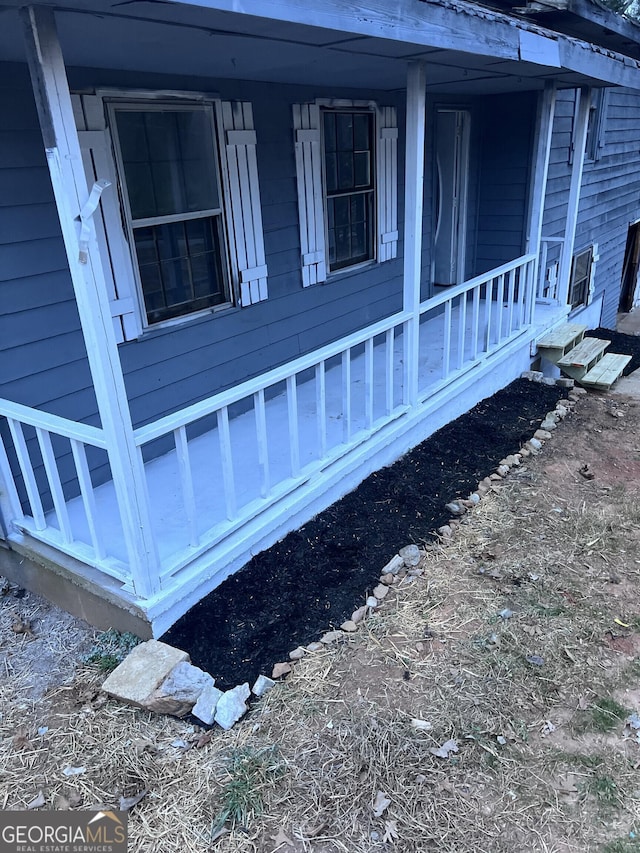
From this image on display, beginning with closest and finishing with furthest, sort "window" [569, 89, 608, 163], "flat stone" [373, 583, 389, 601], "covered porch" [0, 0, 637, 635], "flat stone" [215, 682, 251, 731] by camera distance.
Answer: "covered porch" [0, 0, 637, 635] → "flat stone" [215, 682, 251, 731] → "flat stone" [373, 583, 389, 601] → "window" [569, 89, 608, 163]

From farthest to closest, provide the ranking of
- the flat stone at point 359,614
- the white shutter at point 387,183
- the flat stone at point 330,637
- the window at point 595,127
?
the window at point 595,127
the white shutter at point 387,183
the flat stone at point 359,614
the flat stone at point 330,637

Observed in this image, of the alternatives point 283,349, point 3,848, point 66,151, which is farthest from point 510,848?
point 283,349

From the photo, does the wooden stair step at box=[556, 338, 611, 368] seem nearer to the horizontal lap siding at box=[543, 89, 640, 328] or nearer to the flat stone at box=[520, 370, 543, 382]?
the flat stone at box=[520, 370, 543, 382]

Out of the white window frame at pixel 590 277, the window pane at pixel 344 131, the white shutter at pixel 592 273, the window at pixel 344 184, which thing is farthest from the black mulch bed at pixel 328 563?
the white shutter at pixel 592 273

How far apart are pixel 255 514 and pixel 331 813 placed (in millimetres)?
1488

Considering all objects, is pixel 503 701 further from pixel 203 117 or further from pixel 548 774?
pixel 203 117

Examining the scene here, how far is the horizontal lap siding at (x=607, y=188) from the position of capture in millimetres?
8070

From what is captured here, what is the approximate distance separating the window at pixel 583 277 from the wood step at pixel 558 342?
2.68 meters

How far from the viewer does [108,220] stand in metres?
3.43

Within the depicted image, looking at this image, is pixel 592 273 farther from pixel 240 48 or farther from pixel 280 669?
pixel 280 669

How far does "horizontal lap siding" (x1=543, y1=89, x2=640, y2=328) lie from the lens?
8.07 meters

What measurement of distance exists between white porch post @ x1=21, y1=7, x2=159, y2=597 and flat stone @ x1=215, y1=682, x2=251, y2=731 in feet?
1.89

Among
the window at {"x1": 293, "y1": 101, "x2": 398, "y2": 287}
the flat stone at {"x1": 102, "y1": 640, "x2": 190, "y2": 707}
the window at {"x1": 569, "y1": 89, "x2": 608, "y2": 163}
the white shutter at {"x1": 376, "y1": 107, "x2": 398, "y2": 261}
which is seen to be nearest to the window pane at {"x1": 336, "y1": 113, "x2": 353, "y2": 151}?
the window at {"x1": 293, "y1": 101, "x2": 398, "y2": 287}

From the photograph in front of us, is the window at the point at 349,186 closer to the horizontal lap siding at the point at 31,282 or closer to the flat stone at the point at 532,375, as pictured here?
the flat stone at the point at 532,375
